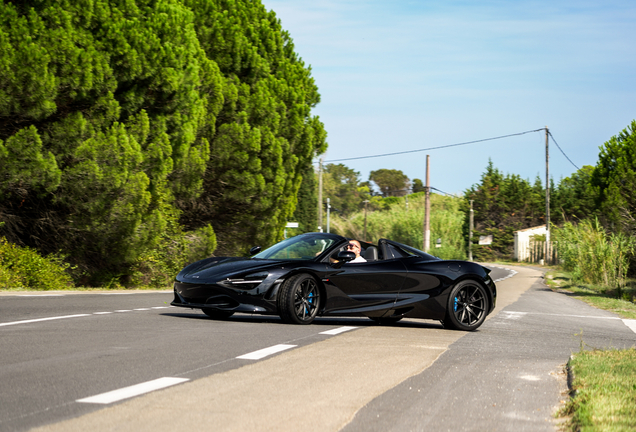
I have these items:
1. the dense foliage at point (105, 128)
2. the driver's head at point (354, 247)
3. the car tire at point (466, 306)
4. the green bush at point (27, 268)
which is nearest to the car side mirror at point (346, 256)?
the driver's head at point (354, 247)

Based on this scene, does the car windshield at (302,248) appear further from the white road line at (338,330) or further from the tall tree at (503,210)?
the tall tree at (503,210)

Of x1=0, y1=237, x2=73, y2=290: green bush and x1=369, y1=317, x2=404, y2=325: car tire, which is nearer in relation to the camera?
x1=369, y1=317, x2=404, y2=325: car tire

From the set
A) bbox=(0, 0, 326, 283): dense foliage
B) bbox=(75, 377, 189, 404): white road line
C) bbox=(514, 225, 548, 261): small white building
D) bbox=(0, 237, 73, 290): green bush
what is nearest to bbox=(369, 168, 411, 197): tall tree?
bbox=(514, 225, 548, 261): small white building

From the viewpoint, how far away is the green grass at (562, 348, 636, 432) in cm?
483

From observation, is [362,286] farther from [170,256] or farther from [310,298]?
[170,256]

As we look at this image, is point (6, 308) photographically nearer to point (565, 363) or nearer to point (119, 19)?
point (565, 363)

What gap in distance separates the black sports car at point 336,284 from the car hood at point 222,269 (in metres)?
0.01

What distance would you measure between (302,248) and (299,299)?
2.82 feet

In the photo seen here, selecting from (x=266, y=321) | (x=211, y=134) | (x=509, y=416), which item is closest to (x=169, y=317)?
(x=266, y=321)

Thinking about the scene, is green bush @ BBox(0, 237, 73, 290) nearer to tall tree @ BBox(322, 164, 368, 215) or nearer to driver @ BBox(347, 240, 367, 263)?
driver @ BBox(347, 240, 367, 263)

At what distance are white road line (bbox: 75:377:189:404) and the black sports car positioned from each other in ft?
13.4

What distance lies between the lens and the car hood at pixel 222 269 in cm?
1027

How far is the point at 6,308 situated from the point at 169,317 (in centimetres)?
251

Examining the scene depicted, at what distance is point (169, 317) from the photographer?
36.8 feet
